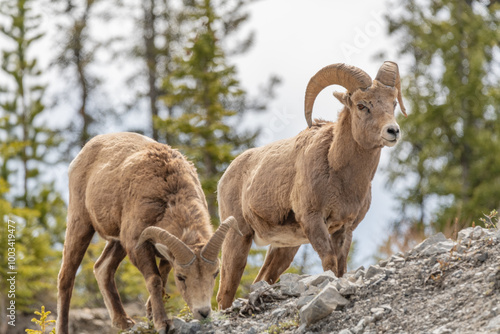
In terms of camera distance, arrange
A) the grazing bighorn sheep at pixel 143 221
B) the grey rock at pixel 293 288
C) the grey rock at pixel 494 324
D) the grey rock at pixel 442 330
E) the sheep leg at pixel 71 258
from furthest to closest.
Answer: the sheep leg at pixel 71 258 < the grey rock at pixel 293 288 < the grazing bighorn sheep at pixel 143 221 < the grey rock at pixel 442 330 < the grey rock at pixel 494 324

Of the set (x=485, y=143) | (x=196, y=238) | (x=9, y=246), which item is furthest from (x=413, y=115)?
(x=196, y=238)

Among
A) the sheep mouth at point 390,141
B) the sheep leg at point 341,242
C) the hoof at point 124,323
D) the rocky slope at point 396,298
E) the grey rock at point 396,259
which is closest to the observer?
the rocky slope at point 396,298

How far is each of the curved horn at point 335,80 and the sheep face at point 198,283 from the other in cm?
246

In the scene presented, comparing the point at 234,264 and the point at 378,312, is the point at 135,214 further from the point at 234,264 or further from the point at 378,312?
the point at 378,312

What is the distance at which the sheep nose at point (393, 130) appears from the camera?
7.74 m

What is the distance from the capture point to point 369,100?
8.14 meters

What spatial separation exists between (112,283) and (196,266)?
221 cm

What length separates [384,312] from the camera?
21.2 ft

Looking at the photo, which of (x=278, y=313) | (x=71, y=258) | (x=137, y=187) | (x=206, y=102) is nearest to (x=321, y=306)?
(x=278, y=313)

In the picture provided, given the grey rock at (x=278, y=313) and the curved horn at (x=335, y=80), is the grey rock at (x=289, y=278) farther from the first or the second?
the curved horn at (x=335, y=80)

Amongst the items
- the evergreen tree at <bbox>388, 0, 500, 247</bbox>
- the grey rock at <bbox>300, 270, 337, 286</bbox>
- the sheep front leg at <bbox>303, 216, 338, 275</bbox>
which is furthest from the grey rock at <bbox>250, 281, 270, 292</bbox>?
the evergreen tree at <bbox>388, 0, 500, 247</bbox>

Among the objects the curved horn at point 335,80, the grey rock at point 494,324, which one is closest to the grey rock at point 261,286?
the curved horn at point 335,80

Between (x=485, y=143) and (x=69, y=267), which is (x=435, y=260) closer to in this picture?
(x=69, y=267)

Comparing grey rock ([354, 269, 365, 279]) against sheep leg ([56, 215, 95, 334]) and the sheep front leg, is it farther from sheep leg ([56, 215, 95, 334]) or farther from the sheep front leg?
sheep leg ([56, 215, 95, 334])
